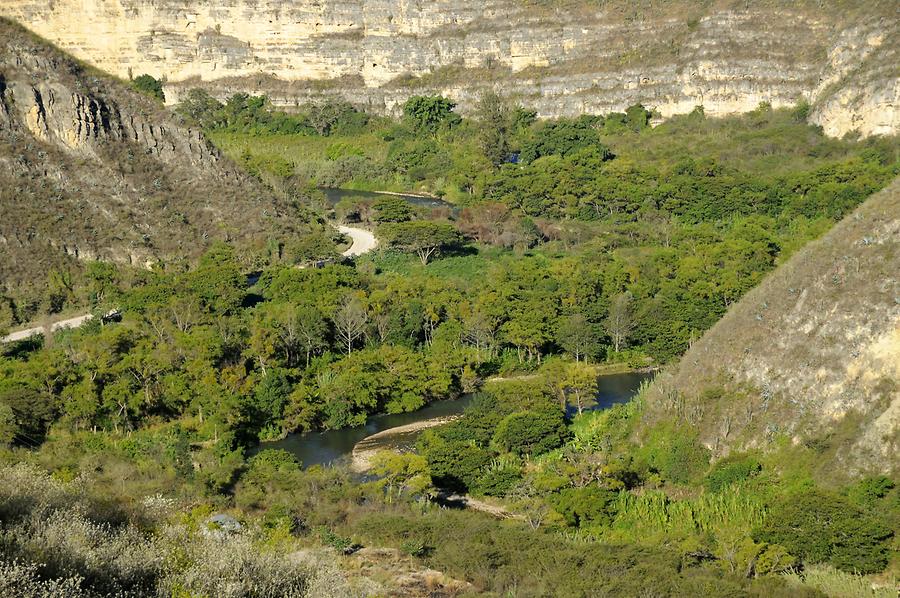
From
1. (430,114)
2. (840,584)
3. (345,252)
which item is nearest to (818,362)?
(840,584)

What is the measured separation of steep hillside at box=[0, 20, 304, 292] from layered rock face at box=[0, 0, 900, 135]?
3336cm

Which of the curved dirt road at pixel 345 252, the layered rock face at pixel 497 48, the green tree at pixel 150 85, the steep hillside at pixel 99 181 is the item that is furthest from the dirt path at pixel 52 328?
the green tree at pixel 150 85

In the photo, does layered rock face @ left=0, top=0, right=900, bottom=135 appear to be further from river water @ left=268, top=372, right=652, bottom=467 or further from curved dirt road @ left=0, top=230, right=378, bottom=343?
river water @ left=268, top=372, right=652, bottom=467

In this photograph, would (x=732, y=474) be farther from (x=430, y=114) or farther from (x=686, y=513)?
(x=430, y=114)

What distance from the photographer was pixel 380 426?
136ft

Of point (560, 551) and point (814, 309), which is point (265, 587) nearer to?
point (560, 551)

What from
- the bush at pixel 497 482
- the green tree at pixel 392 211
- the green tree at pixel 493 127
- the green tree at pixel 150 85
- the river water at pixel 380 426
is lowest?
the river water at pixel 380 426

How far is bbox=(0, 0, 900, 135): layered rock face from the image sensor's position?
9050cm

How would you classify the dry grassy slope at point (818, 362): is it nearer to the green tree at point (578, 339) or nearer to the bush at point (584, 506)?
the bush at point (584, 506)

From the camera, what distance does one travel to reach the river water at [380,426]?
38719 mm

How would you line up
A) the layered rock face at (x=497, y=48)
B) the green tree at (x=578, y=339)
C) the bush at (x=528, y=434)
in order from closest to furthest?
the bush at (x=528, y=434) < the green tree at (x=578, y=339) < the layered rock face at (x=497, y=48)

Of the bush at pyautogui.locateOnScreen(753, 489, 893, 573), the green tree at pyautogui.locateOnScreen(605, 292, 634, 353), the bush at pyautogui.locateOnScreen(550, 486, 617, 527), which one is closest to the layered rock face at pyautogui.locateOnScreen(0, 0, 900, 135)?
the green tree at pyautogui.locateOnScreen(605, 292, 634, 353)

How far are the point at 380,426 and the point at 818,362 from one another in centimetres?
1591

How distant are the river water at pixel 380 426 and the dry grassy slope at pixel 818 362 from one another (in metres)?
6.76
